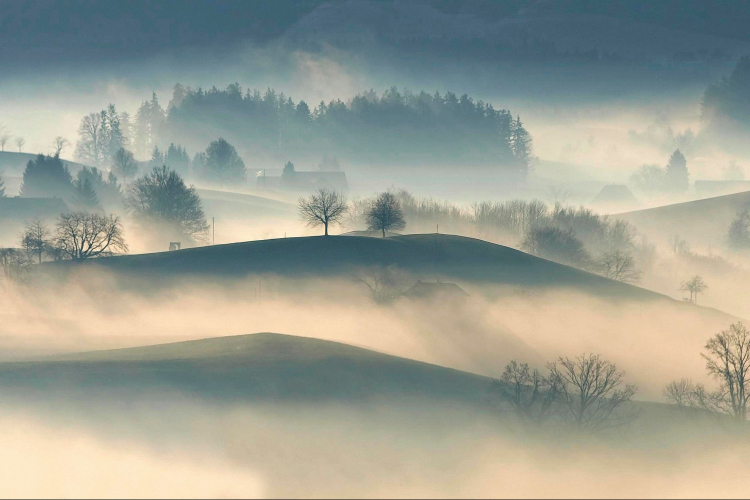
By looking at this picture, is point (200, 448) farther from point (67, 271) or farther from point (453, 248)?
point (453, 248)

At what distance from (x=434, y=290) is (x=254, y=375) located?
45.4 m

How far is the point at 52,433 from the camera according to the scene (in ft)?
195

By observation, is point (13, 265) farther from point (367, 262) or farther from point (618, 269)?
point (618, 269)

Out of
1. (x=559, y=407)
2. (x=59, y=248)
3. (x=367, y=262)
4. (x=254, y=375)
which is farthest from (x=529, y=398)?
(x=59, y=248)

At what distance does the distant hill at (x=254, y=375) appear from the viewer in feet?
216

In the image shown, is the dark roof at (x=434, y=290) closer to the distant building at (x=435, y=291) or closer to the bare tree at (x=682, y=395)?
the distant building at (x=435, y=291)

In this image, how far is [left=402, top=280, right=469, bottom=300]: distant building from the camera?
110 m

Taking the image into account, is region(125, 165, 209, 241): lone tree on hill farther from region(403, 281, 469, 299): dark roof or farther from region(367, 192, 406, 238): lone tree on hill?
region(403, 281, 469, 299): dark roof

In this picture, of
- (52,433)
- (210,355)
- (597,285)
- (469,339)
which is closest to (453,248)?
(597,285)

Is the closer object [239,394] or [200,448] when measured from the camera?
[200,448]

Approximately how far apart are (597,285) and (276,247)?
44.3 m

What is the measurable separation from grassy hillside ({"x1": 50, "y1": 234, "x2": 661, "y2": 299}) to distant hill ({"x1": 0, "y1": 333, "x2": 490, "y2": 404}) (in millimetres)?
39244

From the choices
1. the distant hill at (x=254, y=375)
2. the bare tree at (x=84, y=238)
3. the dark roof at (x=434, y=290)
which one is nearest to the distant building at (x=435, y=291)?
the dark roof at (x=434, y=290)

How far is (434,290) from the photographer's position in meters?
111
